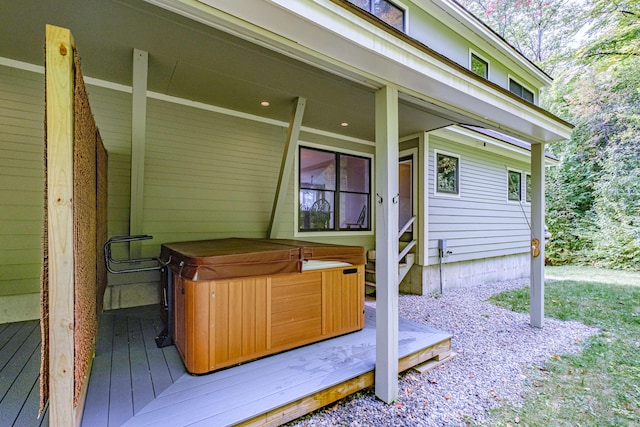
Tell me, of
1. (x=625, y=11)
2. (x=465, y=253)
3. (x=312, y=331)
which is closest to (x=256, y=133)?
(x=312, y=331)

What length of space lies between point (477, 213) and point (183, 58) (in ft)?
22.6

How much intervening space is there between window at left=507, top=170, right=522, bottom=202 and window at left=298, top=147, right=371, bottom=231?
15.2ft

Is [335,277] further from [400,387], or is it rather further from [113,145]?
[113,145]

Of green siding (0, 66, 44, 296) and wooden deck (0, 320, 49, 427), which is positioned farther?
green siding (0, 66, 44, 296)

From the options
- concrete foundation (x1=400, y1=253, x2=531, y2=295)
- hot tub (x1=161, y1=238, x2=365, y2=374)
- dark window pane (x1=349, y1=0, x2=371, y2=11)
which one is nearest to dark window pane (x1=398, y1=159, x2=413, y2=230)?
concrete foundation (x1=400, y1=253, x2=531, y2=295)

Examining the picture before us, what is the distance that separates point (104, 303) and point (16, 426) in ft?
7.68

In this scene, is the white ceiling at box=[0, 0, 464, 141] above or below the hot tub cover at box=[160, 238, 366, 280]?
above

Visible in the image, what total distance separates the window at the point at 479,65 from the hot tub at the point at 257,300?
631 centimetres

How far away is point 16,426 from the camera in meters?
1.70

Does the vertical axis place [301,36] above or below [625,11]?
below

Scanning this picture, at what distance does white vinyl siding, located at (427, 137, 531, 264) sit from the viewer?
6223 mm

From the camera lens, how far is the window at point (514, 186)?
8.29m

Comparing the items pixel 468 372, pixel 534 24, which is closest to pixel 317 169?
pixel 468 372

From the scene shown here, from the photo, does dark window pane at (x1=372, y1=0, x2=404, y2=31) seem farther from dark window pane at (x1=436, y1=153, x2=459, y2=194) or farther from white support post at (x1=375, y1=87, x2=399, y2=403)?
white support post at (x1=375, y1=87, x2=399, y2=403)
